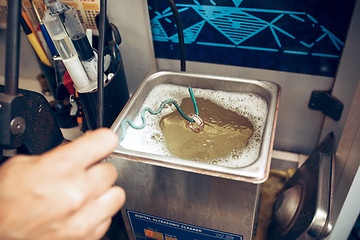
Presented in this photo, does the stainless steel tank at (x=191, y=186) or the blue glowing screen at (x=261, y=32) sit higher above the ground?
the blue glowing screen at (x=261, y=32)

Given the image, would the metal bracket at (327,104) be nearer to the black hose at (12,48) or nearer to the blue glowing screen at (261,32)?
the blue glowing screen at (261,32)

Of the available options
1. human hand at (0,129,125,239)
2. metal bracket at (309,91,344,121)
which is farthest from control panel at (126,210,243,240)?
metal bracket at (309,91,344,121)

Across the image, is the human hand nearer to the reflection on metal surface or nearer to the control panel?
the control panel

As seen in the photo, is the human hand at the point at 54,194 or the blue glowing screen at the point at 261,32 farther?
the blue glowing screen at the point at 261,32

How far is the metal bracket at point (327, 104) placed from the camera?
0.92 m

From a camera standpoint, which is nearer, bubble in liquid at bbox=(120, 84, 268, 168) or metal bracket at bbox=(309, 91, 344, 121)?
bubble in liquid at bbox=(120, 84, 268, 168)

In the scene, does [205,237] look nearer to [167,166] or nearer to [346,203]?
[167,166]

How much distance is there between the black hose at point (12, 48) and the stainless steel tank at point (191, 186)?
26cm

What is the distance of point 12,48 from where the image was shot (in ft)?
1.58

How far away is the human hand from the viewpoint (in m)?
0.35

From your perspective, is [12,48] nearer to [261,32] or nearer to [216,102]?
[216,102]

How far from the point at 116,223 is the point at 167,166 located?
63 centimetres

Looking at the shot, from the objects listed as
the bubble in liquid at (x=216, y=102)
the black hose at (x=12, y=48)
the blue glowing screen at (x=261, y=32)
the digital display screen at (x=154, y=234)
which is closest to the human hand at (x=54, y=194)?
the black hose at (x=12, y=48)

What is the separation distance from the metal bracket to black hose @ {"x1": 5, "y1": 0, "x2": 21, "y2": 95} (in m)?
0.85
